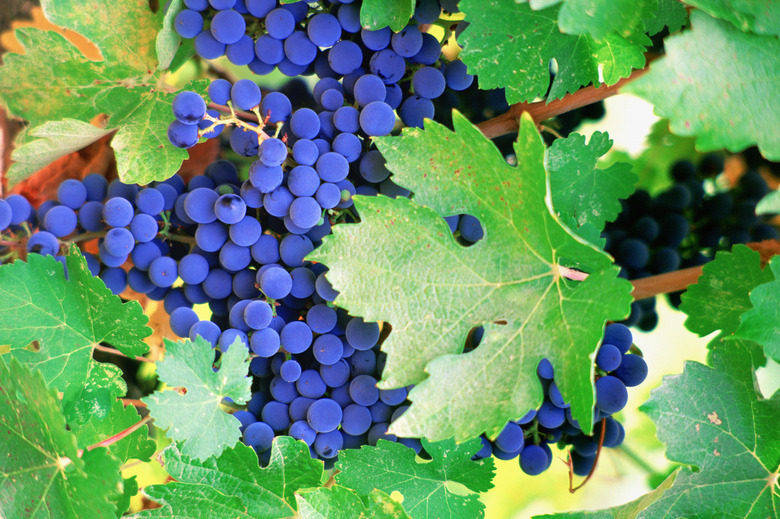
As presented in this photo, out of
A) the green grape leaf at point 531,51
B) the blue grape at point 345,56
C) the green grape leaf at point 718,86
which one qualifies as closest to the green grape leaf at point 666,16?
the green grape leaf at point 531,51

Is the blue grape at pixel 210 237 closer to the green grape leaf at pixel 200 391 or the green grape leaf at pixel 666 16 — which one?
the green grape leaf at pixel 200 391

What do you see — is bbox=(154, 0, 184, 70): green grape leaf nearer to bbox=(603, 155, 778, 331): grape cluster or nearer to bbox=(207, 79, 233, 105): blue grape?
bbox=(207, 79, 233, 105): blue grape

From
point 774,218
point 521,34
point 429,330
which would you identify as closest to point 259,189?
point 429,330

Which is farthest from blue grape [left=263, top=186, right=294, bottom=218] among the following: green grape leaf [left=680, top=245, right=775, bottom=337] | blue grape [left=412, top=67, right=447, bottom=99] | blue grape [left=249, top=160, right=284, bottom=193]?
green grape leaf [left=680, top=245, right=775, bottom=337]

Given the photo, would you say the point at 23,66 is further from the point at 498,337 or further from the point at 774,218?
the point at 774,218

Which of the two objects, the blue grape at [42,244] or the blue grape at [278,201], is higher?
the blue grape at [278,201]

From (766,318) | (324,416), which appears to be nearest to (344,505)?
A: (324,416)
